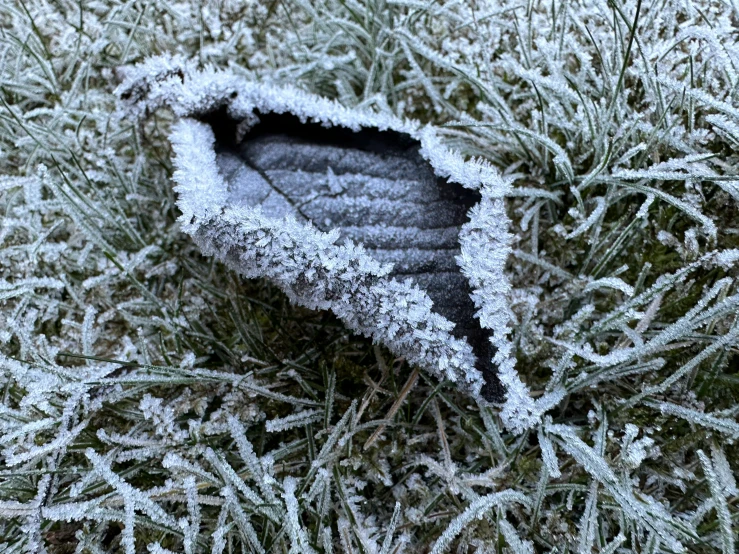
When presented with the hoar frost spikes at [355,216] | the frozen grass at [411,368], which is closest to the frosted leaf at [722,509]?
the frozen grass at [411,368]

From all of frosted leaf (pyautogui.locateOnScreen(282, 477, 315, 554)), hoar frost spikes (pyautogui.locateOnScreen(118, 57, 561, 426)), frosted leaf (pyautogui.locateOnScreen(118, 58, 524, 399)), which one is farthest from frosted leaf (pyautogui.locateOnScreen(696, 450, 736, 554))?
frosted leaf (pyautogui.locateOnScreen(282, 477, 315, 554))

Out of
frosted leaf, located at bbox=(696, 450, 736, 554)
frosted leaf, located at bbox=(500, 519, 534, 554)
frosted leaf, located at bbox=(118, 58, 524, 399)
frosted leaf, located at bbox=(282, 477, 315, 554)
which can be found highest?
frosted leaf, located at bbox=(118, 58, 524, 399)

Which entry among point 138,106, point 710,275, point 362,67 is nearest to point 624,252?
point 710,275

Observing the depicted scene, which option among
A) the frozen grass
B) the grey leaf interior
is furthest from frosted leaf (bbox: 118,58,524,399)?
the frozen grass

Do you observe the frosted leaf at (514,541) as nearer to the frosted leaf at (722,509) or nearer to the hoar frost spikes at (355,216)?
the hoar frost spikes at (355,216)

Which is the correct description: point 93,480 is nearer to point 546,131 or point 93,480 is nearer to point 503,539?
point 503,539

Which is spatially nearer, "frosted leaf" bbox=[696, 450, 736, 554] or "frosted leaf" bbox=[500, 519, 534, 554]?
"frosted leaf" bbox=[696, 450, 736, 554]

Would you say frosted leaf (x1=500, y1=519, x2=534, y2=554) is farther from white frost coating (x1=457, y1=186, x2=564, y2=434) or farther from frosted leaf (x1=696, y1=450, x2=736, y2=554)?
frosted leaf (x1=696, y1=450, x2=736, y2=554)

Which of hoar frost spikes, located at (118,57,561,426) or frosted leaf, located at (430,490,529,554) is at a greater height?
hoar frost spikes, located at (118,57,561,426)

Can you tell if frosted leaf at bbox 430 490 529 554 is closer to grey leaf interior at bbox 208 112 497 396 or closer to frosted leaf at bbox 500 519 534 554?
frosted leaf at bbox 500 519 534 554
